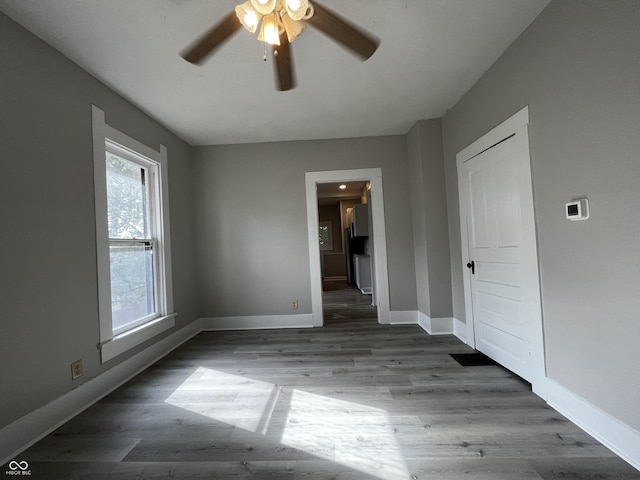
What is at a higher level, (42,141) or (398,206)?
(42,141)

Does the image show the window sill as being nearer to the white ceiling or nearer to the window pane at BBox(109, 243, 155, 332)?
the window pane at BBox(109, 243, 155, 332)

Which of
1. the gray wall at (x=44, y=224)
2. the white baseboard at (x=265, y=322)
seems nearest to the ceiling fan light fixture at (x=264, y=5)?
the gray wall at (x=44, y=224)

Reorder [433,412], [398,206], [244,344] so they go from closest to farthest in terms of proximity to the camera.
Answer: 1. [433,412]
2. [244,344]
3. [398,206]

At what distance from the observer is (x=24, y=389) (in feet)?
5.53

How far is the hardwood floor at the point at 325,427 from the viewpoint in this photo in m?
1.43

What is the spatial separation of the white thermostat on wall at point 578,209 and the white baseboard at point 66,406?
3361mm

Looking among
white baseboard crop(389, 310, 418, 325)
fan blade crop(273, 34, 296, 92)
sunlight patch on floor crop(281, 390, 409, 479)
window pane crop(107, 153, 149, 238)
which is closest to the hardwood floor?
sunlight patch on floor crop(281, 390, 409, 479)

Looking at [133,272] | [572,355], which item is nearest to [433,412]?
[572,355]

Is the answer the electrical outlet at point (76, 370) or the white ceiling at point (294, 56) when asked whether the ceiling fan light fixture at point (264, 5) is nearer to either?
the white ceiling at point (294, 56)

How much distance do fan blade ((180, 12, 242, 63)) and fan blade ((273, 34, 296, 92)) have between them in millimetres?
256

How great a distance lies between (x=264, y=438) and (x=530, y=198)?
92.3 inches

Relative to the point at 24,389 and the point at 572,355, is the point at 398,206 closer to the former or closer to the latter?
the point at 572,355

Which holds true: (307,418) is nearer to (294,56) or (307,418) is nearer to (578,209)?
(578,209)

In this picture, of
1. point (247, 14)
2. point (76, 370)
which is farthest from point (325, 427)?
point (247, 14)
